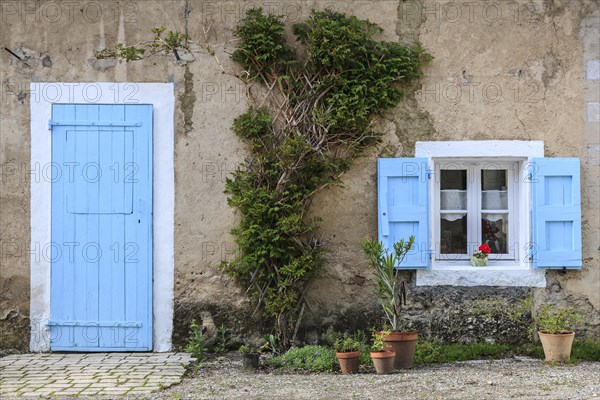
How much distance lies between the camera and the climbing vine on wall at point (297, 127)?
7043 millimetres

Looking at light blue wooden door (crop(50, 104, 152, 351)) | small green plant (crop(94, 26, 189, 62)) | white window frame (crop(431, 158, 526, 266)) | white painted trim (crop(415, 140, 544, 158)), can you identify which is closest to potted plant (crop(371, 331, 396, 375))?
white window frame (crop(431, 158, 526, 266))

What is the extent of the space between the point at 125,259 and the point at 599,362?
14.3 feet

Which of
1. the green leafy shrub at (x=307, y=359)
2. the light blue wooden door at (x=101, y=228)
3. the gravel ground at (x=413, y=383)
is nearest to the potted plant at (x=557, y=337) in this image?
the gravel ground at (x=413, y=383)

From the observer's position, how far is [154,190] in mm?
7234

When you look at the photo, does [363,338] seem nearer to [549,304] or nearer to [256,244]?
[256,244]

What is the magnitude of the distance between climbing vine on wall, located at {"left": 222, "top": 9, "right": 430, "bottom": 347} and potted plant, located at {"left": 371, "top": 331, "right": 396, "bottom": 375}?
3.21ft

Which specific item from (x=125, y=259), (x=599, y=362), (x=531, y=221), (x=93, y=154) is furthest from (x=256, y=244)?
(x=599, y=362)

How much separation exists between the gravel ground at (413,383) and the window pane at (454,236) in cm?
118

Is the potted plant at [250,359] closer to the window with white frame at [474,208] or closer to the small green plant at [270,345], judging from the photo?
the small green plant at [270,345]

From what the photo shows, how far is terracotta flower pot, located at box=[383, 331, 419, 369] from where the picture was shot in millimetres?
6465

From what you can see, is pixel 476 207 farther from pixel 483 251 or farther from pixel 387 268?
pixel 387 268

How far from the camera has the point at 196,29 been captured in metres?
7.31

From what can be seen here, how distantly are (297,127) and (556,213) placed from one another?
250 cm

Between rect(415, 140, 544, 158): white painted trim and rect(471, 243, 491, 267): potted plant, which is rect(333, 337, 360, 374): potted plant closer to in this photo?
rect(471, 243, 491, 267): potted plant
